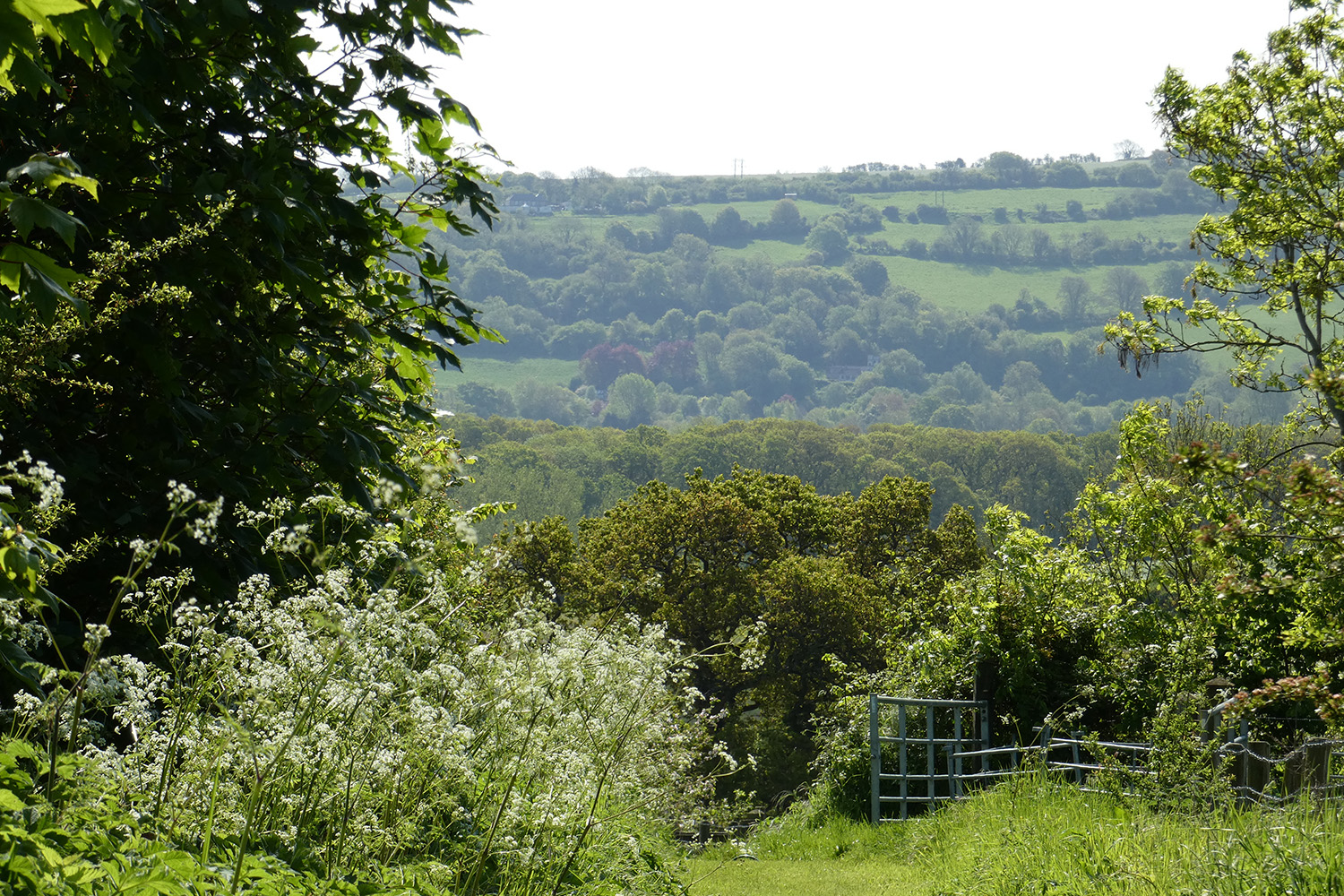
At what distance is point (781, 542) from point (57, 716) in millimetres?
29121

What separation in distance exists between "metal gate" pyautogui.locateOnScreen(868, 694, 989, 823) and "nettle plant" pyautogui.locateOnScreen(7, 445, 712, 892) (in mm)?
Answer: 6112

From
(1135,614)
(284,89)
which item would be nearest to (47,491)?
(284,89)

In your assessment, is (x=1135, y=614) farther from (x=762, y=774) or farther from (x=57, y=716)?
(x=762, y=774)

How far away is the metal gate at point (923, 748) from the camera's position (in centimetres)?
1028

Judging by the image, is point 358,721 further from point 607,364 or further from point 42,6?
point 607,364

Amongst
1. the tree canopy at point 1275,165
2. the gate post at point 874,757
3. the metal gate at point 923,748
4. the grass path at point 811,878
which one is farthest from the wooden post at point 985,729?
the tree canopy at point 1275,165

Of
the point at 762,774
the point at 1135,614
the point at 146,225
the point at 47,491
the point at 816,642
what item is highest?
the point at 146,225

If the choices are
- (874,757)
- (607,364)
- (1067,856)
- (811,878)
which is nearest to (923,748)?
(874,757)

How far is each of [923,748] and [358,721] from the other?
9985mm

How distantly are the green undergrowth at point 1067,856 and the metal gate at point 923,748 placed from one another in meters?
1.05

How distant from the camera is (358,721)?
10.3ft

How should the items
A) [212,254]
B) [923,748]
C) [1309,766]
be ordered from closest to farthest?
1. [212,254]
2. [1309,766]
3. [923,748]

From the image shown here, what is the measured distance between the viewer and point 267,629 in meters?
3.14

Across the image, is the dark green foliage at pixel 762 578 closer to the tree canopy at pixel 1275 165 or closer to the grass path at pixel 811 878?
the tree canopy at pixel 1275 165
